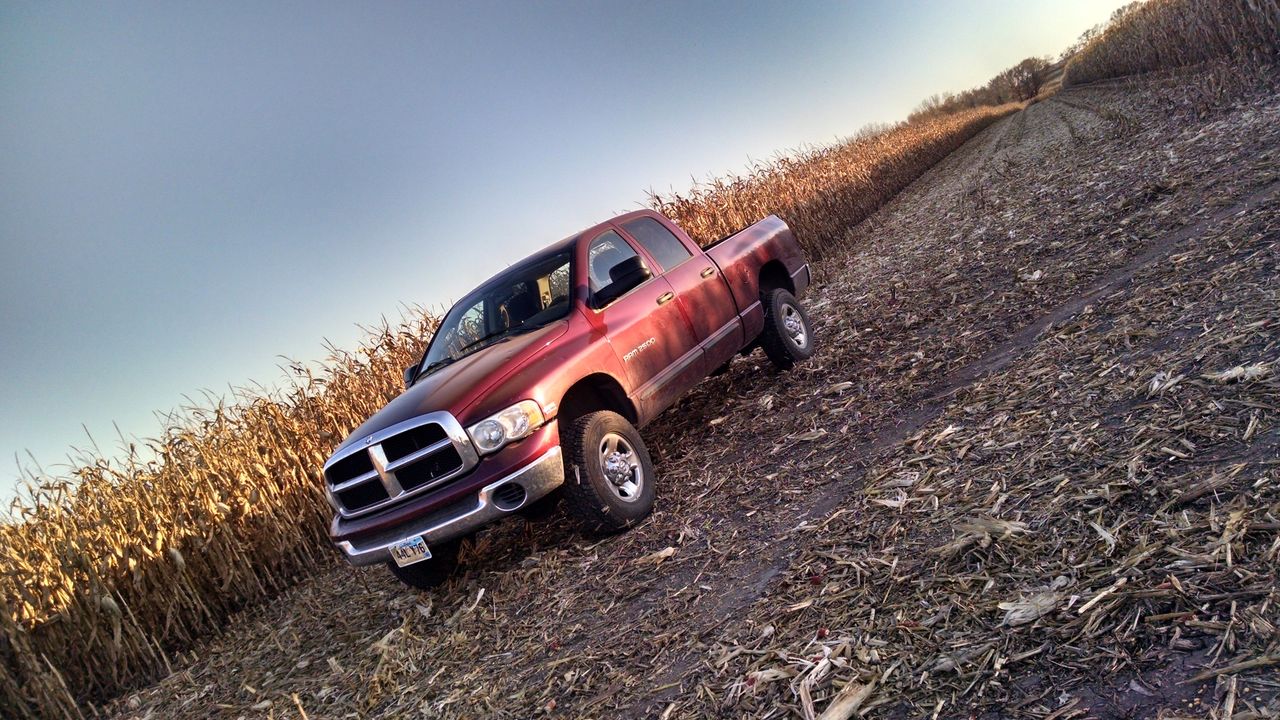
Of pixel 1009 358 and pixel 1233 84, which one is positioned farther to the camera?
pixel 1233 84

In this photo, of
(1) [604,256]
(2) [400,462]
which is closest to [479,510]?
(2) [400,462]

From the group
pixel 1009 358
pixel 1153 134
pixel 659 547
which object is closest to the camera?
pixel 659 547

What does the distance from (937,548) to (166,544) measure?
257 inches

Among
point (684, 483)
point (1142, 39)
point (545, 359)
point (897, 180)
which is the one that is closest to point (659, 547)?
point (684, 483)

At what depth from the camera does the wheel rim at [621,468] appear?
4.75m

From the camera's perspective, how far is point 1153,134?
11.9 m

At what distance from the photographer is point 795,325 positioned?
295 inches

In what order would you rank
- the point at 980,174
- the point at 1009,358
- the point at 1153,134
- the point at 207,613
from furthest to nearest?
the point at 980,174, the point at 1153,134, the point at 207,613, the point at 1009,358

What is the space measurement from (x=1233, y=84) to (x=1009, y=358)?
11.4m

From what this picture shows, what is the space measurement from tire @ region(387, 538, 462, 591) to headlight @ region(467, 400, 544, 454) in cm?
100

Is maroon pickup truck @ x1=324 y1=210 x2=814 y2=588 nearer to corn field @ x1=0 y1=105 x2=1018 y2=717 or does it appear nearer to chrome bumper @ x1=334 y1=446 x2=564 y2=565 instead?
chrome bumper @ x1=334 y1=446 x2=564 y2=565

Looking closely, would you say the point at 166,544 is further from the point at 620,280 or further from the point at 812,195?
the point at 812,195

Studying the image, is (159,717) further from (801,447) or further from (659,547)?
(801,447)

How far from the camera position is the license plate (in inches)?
171
